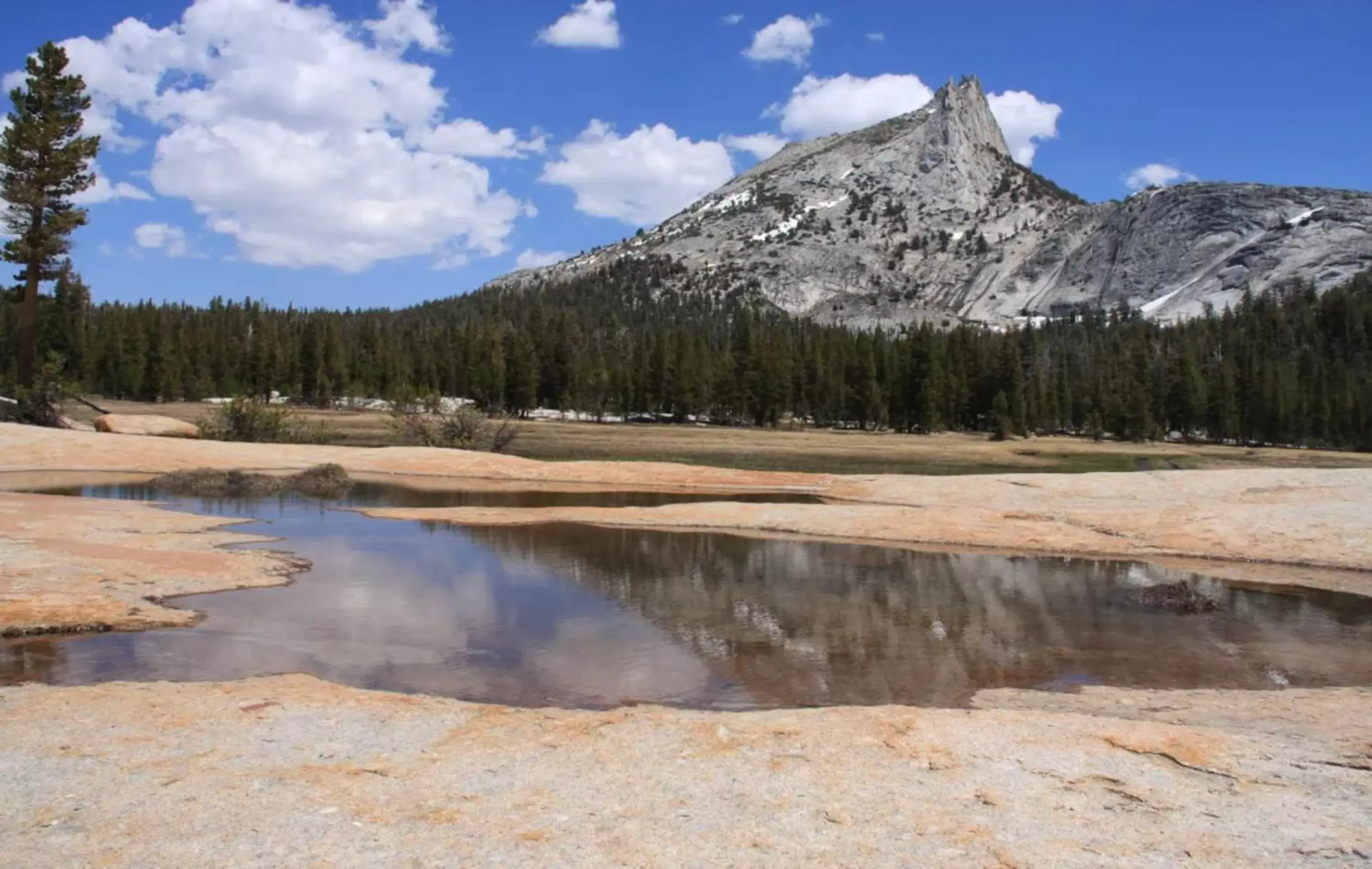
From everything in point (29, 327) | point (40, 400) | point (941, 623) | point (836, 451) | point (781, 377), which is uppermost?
point (781, 377)

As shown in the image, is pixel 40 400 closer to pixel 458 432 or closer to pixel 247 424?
pixel 247 424

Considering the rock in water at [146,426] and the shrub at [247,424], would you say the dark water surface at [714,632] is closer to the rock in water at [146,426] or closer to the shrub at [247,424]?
the rock in water at [146,426]

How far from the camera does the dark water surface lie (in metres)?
13.2

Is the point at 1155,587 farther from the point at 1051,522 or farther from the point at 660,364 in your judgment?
the point at 660,364

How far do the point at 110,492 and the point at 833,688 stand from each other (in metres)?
34.1

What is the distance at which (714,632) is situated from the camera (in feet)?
55.7

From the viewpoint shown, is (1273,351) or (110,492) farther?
(1273,351)

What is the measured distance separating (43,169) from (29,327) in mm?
9151

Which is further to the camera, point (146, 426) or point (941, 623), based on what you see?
point (146, 426)

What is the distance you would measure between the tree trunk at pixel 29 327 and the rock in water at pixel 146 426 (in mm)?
4479

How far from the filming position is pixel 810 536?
101ft

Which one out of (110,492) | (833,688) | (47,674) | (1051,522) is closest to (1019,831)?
(833,688)

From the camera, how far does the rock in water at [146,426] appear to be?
55.7 m

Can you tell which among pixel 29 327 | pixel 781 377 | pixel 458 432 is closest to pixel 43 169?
pixel 29 327
